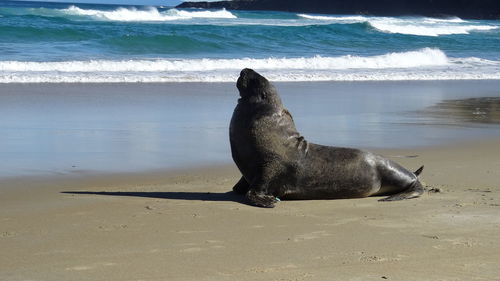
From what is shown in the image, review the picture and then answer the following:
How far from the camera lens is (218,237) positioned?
19.2 ft

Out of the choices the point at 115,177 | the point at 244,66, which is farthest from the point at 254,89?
the point at 244,66

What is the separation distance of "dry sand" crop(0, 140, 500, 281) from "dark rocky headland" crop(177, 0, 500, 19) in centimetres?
10369

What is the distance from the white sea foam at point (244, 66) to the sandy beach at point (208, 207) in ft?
17.3

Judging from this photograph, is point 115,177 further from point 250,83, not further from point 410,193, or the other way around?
point 410,193

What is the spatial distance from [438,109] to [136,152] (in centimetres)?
675

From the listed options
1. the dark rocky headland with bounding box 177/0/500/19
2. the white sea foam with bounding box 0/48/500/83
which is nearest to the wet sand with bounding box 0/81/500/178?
the white sea foam with bounding box 0/48/500/83

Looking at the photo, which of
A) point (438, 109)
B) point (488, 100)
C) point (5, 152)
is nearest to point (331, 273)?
point (5, 152)

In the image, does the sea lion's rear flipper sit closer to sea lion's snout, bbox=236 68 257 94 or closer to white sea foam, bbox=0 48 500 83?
sea lion's snout, bbox=236 68 257 94

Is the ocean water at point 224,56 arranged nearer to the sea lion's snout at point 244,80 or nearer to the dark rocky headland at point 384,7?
the sea lion's snout at point 244,80

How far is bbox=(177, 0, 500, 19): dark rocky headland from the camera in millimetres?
108500

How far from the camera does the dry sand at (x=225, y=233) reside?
500cm

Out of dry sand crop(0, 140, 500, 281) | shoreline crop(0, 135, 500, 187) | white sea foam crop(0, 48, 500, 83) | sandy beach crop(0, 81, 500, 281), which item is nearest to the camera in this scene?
dry sand crop(0, 140, 500, 281)

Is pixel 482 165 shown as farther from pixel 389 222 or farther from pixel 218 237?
pixel 218 237

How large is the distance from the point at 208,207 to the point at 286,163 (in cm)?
91
